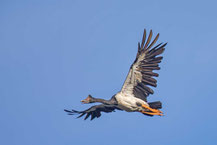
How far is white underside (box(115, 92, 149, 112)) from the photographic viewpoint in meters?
32.7

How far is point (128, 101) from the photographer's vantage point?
3266 centimetres

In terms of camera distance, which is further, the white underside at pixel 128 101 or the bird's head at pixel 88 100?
the bird's head at pixel 88 100

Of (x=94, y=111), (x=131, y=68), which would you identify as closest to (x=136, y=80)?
(x=131, y=68)

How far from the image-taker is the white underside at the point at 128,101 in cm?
3269

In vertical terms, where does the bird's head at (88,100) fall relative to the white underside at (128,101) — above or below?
above

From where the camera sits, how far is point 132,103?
3269cm

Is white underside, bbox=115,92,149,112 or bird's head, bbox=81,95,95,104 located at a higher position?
bird's head, bbox=81,95,95,104

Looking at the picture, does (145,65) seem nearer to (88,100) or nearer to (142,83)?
(142,83)

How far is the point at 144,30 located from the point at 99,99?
15.0ft

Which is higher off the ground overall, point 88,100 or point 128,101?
point 88,100

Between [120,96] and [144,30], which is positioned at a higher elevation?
[144,30]

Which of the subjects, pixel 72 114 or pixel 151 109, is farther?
pixel 72 114

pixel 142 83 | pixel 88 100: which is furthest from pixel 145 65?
pixel 88 100

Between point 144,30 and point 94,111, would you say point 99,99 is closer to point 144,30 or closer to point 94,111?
point 94,111
